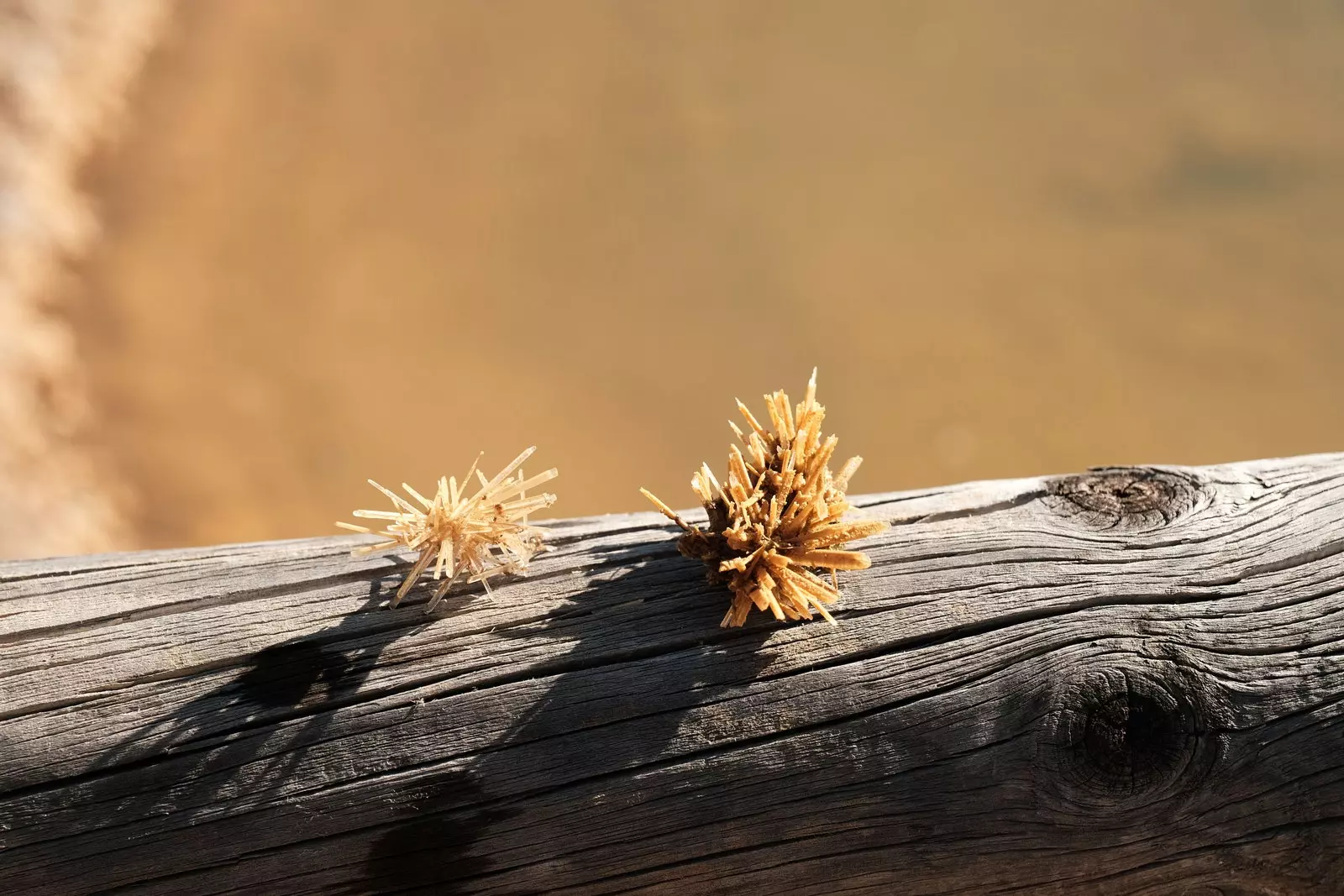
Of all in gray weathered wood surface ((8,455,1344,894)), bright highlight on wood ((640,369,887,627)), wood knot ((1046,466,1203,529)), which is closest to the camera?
gray weathered wood surface ((8,455,1344,894))

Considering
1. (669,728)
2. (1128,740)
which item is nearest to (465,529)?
(669,728)

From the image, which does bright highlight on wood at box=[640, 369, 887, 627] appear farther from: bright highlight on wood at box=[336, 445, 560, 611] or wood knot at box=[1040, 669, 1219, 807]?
wood knot at box=[1040, 669, 1219, 807]

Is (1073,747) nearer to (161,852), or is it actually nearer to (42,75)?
(161,852)

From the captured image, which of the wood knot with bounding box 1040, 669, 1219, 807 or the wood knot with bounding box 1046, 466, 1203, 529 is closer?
the wood knot with bounding box 1040, 669, 1219, 807

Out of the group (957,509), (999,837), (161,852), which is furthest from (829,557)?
(161,852)

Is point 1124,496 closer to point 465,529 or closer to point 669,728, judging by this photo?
point 669,728

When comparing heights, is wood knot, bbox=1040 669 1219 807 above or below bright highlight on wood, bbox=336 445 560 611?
below

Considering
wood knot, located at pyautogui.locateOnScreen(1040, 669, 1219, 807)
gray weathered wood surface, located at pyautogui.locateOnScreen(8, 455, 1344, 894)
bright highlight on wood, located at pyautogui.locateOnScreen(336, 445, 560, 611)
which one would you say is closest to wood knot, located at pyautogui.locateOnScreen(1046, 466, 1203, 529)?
gray weathered wood surface, located at pyautogui.locateOnScreen(8, 455, 1344, 894)

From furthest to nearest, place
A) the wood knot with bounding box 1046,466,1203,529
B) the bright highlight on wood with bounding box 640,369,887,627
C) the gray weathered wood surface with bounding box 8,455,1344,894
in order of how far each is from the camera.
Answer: the wood knot with bounding box 1046,466,1203,529 → the bright highlight on wood with bounding box 640,369,887,627 → the gray weathered wood surface with bounding box 8,455,1344,894
